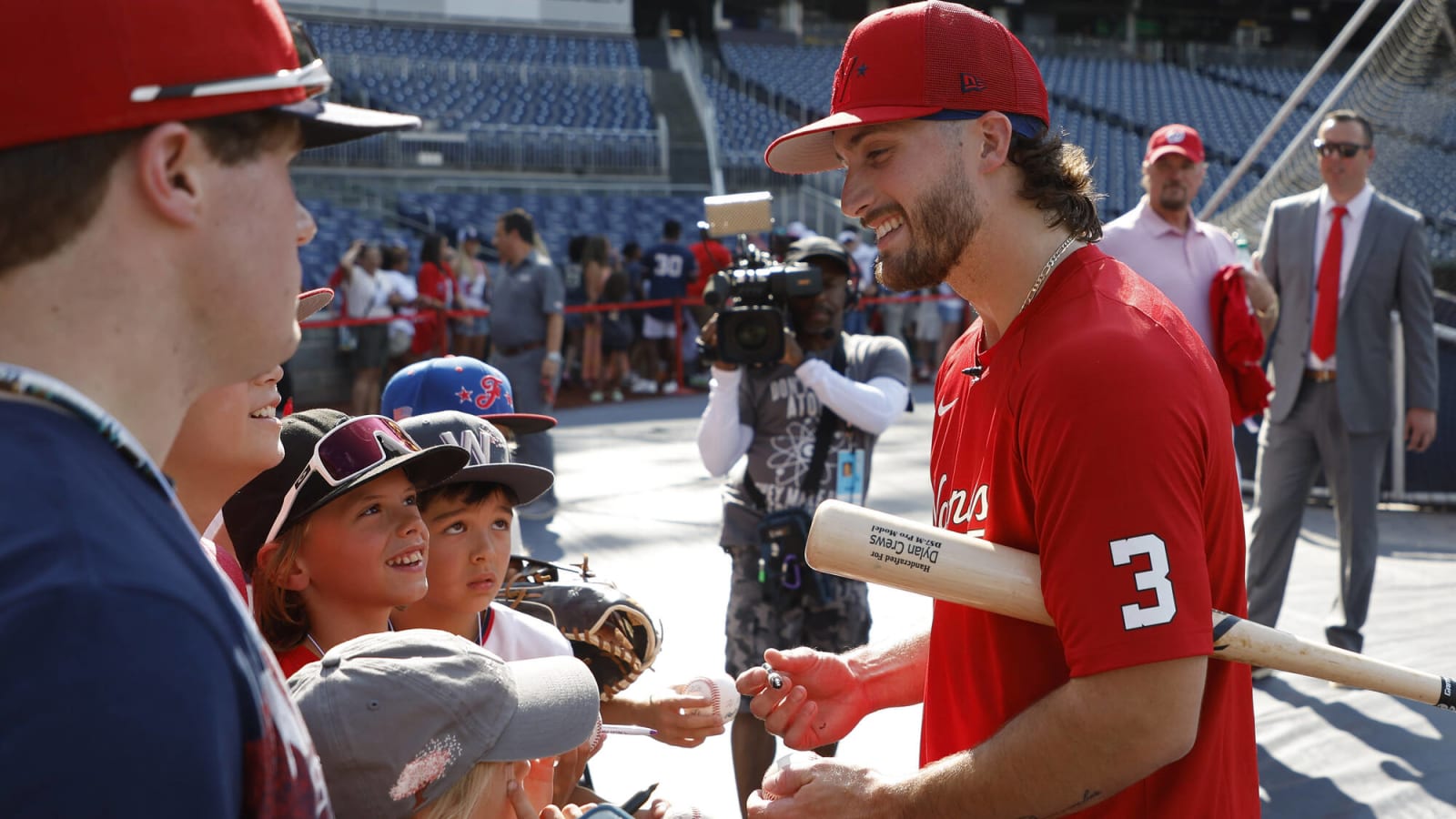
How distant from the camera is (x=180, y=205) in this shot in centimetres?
90

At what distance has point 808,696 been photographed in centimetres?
210

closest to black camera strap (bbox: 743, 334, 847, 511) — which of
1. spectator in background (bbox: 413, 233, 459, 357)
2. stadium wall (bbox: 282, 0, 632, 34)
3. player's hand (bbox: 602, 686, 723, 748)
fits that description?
player's hand (bbox: 602, 686, 723, 748)

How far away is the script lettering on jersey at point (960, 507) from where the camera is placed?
69.9 inches

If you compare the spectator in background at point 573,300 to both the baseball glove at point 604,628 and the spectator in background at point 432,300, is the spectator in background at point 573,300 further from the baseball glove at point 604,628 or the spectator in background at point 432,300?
the baseball glove at point 604,628

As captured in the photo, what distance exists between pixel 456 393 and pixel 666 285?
36.5 feet

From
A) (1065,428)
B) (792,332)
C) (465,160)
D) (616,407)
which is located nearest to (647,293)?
(616,407)

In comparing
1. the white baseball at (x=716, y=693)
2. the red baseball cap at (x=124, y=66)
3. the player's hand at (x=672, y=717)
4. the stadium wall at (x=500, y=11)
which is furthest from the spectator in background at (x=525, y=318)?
the stadium wall at (x=500, y=11)

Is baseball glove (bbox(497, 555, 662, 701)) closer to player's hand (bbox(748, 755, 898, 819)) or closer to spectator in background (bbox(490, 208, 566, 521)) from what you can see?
→ player's hand (bbox(748, 755, 898, 819))

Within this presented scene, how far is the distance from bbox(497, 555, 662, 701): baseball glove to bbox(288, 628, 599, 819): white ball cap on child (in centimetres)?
101

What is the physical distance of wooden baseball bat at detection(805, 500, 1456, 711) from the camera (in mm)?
1602

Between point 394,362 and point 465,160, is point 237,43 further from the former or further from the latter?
point 465,160

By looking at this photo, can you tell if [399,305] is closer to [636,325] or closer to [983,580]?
[636,325]

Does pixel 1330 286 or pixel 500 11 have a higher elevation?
pixel 500 11

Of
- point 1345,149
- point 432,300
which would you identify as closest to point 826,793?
point 1345,149
